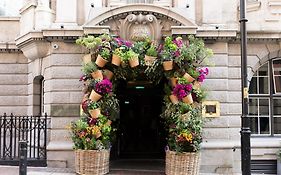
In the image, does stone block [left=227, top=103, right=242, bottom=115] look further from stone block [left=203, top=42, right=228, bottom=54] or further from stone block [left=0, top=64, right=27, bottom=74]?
stone block [left=0, top=64, right=27, bottom=74]

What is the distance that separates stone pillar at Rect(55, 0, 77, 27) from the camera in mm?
13219

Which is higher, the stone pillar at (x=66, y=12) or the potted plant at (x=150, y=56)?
the stone pillar at (x=66, y=12)

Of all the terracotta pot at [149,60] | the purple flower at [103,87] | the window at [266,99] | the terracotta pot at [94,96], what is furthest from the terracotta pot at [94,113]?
the window at [266,99]

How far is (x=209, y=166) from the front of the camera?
12.7 meters

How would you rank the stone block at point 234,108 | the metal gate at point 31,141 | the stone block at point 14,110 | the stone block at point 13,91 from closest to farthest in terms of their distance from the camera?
1. the metal gate at point 31,141
2. the stone block at point 234,108
3. the stone block at point 14,110
4. the stone block at point 13,91

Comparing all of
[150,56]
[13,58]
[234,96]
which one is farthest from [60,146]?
[234,96]

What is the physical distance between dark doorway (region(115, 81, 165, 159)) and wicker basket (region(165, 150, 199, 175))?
16.1ft

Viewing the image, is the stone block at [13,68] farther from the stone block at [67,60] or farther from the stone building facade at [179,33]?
the stone block at [67,60]

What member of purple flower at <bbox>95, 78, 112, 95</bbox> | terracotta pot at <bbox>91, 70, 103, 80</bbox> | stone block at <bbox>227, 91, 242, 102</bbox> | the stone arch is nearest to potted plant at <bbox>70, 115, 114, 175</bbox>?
purple flower at <bbox>95, 78, 112, 95</bbox>

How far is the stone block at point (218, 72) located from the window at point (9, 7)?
924cm

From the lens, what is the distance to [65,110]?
42.2ft

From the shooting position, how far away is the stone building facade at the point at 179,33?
12664 millimetres

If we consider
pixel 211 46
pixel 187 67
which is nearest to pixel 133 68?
pixel 187 67

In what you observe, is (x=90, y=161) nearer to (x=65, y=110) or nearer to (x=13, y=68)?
(x=65, y=110)
